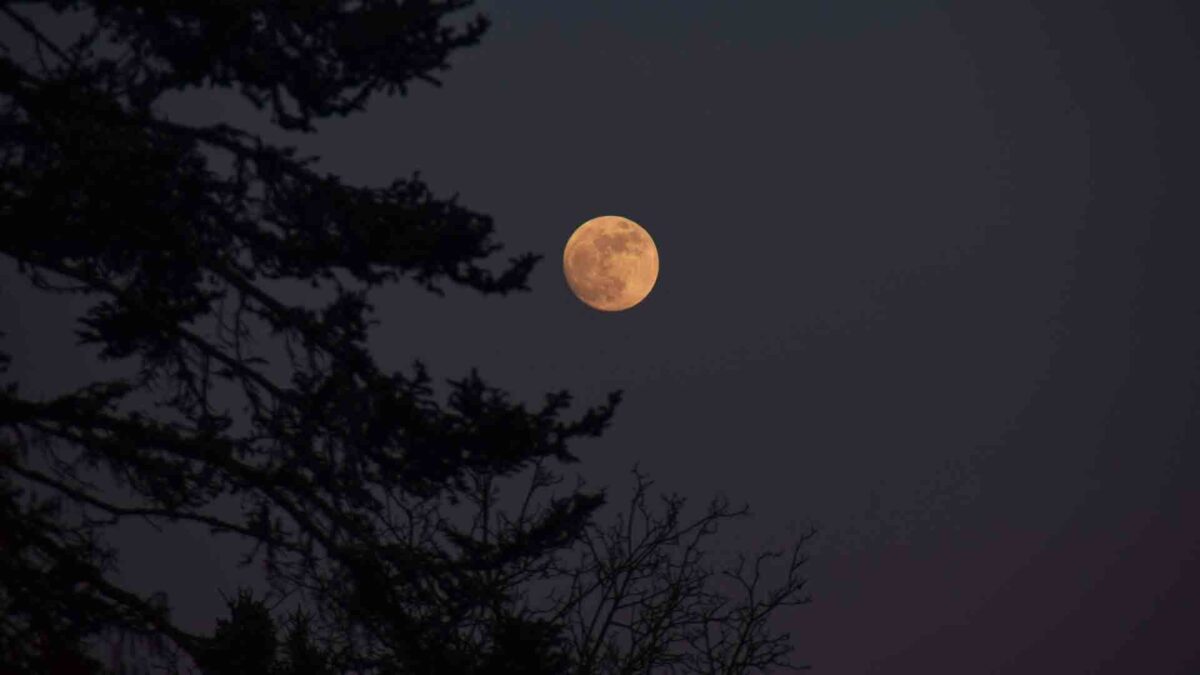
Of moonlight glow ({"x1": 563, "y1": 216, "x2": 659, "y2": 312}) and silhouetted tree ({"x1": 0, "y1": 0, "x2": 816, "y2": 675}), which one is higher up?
moonlight glow ({"x1": 563, "y1": 216, "x2": 659, "y2": 312})

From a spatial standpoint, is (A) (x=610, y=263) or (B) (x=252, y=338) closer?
(B) (x=252, y=338)

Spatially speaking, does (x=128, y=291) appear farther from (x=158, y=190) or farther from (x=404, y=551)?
(x=404, y=551)

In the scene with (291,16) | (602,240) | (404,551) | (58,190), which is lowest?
(404,551)

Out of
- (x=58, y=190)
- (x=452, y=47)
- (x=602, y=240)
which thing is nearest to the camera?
(x=58, y=190)

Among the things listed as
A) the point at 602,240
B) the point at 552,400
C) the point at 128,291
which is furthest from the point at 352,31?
the point at 602,240

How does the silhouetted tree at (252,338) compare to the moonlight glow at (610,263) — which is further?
the moonlight glow at (610,263)

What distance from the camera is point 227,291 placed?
634 centimetres

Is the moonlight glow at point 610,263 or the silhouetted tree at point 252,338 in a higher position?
the moonlight glow at point 610,263

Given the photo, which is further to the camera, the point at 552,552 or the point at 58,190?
the point at 552,552

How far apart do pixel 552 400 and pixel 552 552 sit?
133 centimetres

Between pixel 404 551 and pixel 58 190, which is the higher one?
pixel 58 190

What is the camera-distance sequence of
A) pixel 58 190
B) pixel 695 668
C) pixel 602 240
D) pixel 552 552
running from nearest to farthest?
1. pixel 58 190
2. pixel 552 552
3. pixel 695 668
4. pixel 602 240

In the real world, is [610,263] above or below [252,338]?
above

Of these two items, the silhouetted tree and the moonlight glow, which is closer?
the silhouetted tree
